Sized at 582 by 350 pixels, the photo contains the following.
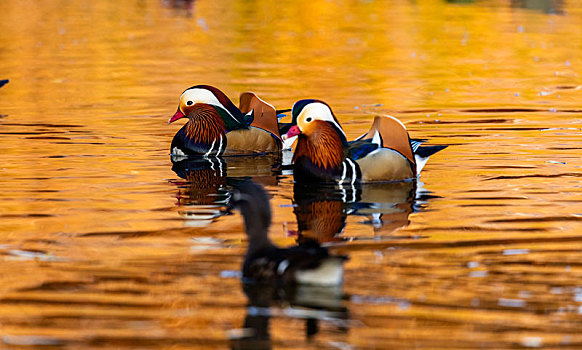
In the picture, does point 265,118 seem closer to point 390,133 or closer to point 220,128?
point 220,128

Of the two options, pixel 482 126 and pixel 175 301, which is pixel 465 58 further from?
pixel 175 301

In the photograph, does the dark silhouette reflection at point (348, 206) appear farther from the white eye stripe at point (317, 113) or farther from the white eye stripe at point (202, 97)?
the white eye stripe at point (202, 97)

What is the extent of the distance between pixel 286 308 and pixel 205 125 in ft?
25.3

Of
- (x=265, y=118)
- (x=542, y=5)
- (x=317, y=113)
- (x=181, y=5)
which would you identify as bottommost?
(x=265, y=118)

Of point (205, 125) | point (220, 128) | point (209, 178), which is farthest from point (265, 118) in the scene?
point (209, 178)

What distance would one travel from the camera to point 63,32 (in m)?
33.7

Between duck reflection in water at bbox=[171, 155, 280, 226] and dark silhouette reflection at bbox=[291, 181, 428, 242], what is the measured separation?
0.87 m

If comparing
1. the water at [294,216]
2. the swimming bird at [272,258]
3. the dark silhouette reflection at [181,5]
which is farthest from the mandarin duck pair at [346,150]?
the dark silhouette reflection at [181,5]

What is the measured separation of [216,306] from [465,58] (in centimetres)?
2138

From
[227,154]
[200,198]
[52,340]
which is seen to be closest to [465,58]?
[227,154]

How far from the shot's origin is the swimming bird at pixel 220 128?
1469 cm

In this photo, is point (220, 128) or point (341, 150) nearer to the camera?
point (341, 150)

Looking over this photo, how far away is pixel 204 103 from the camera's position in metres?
14.9

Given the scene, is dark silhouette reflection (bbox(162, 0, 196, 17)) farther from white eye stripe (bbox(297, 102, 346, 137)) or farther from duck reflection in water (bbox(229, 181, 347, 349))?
duck reflection in water (bbox(229, 181, 347, 349))
